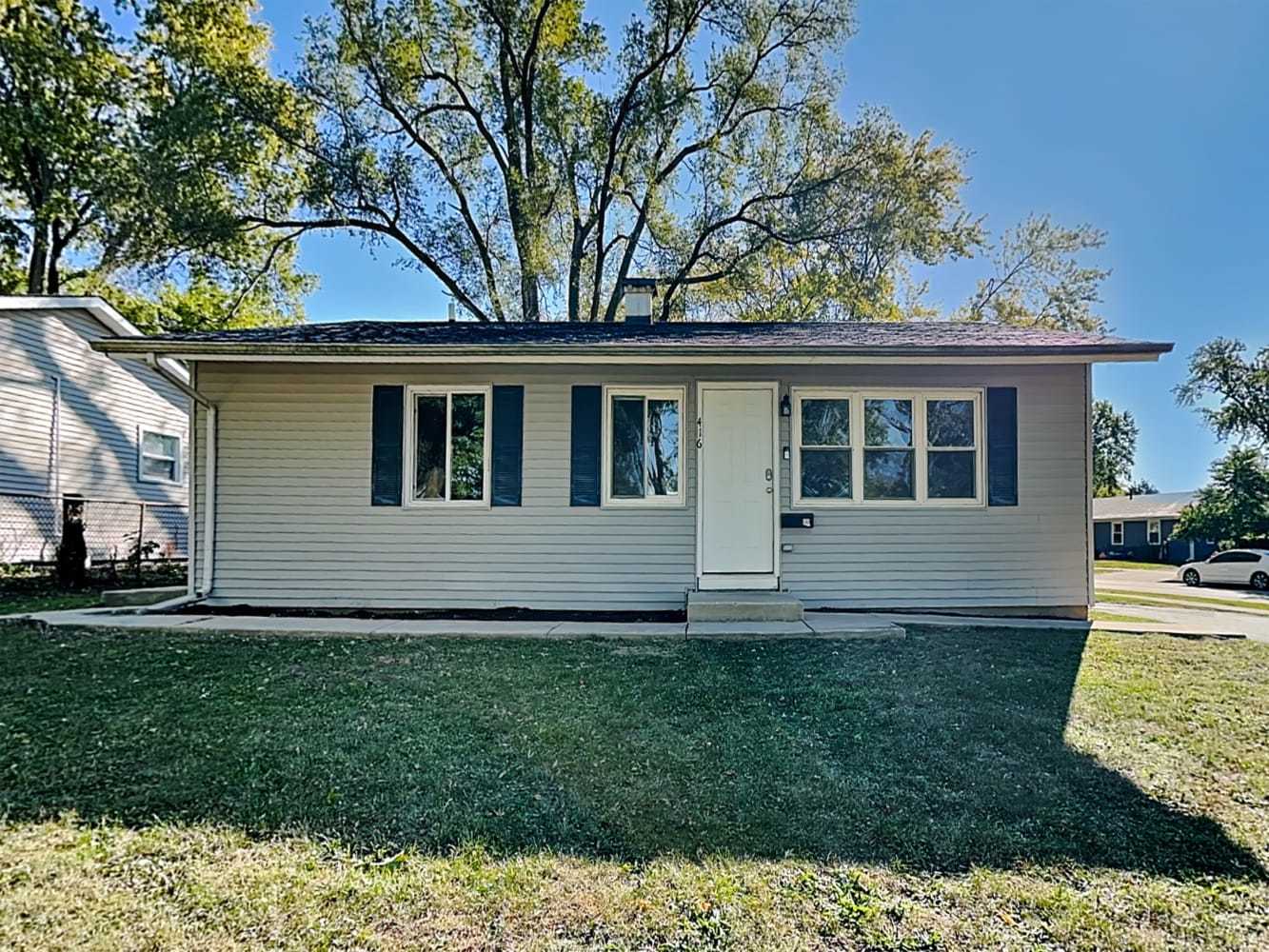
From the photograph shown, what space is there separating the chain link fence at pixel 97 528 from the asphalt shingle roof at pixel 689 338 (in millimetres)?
4490

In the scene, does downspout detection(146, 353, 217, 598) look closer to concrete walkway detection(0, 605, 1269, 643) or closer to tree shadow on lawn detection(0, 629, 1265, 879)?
concrete walkway detection(0, 605, 1269, 643)

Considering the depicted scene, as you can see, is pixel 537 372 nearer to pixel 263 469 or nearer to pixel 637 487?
pixel 637 487

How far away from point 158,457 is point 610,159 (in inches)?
454

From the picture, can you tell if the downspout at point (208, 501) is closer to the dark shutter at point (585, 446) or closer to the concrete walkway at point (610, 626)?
the concrete walkway at point (610, 626)

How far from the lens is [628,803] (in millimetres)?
2871

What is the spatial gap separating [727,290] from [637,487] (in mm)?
11608

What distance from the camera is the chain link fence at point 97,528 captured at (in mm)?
10414

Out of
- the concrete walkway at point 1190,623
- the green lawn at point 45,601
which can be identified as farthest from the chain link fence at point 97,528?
the concrete walkway at point 1190,623

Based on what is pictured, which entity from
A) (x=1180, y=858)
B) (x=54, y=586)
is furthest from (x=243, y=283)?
(x=1180, y=858)

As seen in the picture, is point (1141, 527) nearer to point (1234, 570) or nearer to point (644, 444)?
point (1234, 570)

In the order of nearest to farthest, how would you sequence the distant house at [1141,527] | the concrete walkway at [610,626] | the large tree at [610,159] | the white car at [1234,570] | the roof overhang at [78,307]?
the concrete walkway at [610,626], the roof overhang at [78,307], the large tree at [610,159], the white car at [1234,570], the distant house at [1141,527]

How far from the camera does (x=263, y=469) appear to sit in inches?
273

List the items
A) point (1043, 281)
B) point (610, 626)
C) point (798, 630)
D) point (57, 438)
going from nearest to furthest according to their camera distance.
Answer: point (798, 630), point (610, 626), point (57, 438), point (1043, 281)

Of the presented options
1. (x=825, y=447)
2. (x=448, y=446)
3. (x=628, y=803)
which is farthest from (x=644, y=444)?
(x=628, y=803)
